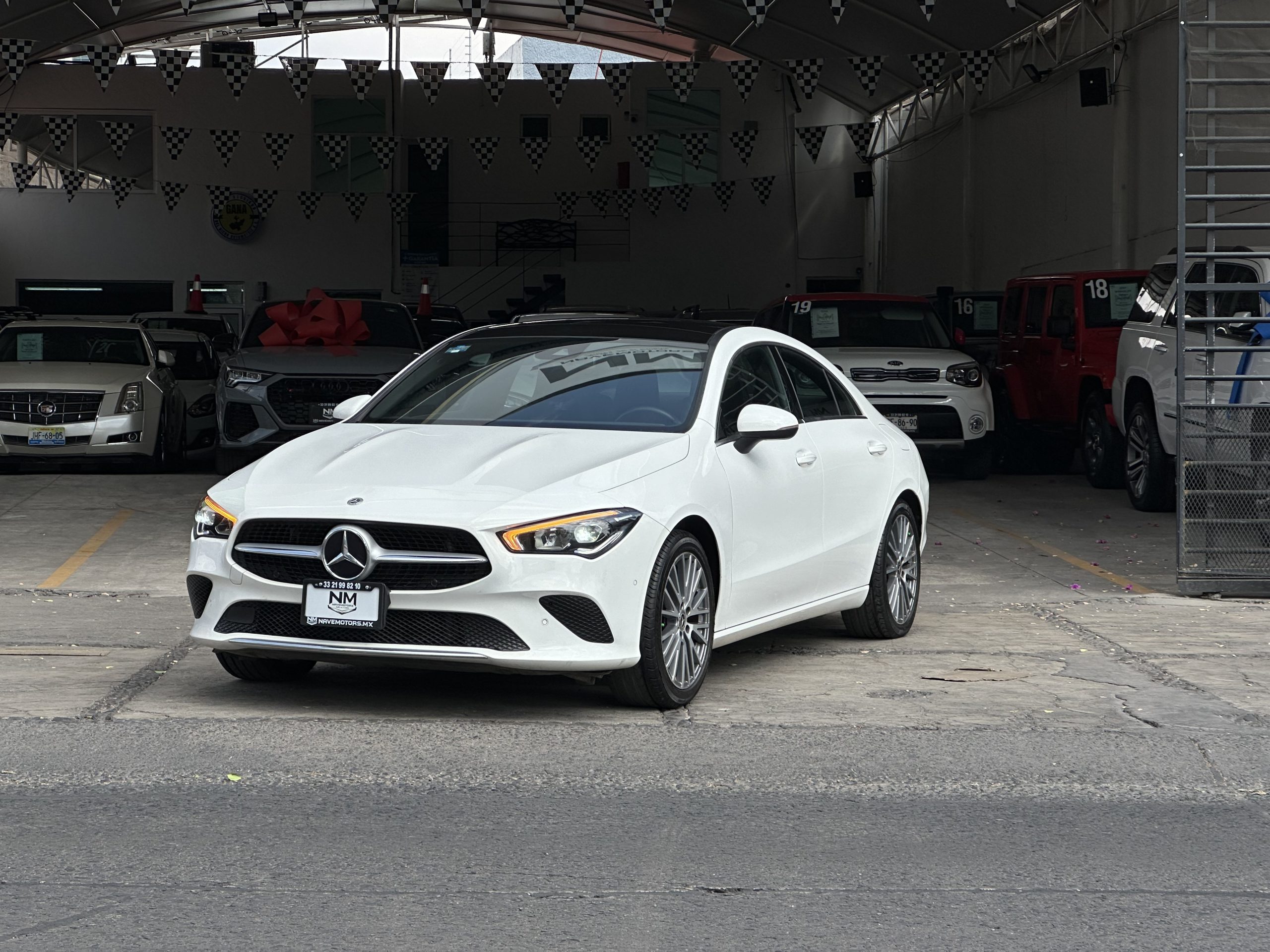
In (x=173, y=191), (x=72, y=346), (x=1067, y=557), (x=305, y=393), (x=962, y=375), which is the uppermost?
(x=173, y=191)

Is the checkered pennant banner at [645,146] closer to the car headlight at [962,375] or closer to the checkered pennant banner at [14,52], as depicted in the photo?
the checkered pennant banner at [14,52]

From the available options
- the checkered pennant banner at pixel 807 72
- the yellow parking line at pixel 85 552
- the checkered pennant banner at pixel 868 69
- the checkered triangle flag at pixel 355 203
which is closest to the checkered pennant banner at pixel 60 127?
the checkered triangle flag at pixel 355 203

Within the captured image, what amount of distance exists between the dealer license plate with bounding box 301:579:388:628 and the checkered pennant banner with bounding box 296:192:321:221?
33650mm

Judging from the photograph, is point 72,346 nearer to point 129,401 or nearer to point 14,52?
point 129,401

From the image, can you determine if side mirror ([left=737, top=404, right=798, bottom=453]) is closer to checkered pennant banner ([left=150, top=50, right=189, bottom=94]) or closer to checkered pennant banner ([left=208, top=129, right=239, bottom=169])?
checkered pennant banner ([left=150, top=50, right=189, bottom=94])

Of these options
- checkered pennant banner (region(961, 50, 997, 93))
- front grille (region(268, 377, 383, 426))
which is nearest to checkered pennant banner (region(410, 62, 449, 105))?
checkered pennant banner (region(961, 50, 997, 93))

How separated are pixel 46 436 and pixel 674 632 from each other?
1111cm

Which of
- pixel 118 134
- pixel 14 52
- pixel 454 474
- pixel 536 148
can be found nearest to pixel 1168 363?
pixel 454 474

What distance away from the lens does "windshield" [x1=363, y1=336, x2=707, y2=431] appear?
685 centimetres

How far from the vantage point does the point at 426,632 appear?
5.88 m

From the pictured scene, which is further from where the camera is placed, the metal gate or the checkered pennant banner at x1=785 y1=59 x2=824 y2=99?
the checkered pennant banner at x1=785 y1=59 x2=824 y2=99

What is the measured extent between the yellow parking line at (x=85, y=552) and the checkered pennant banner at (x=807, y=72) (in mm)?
15225

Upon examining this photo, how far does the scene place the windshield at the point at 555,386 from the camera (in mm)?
6852

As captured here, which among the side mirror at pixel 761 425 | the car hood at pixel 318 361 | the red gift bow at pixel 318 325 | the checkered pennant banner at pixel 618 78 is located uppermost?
the checkered pennant banner at pixel 618 78
